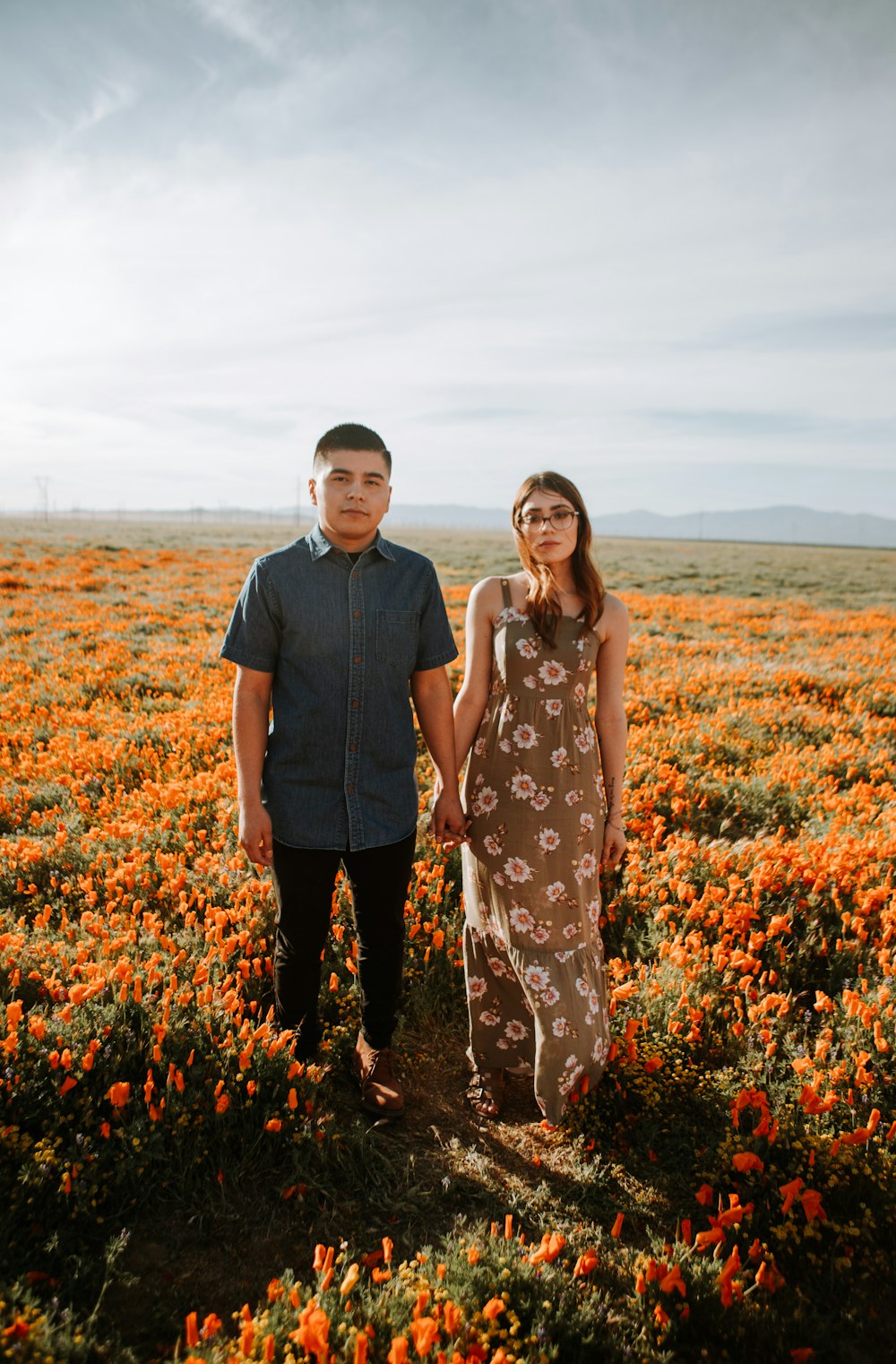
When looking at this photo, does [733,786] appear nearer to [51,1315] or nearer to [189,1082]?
[189,1082]

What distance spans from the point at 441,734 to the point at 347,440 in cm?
136

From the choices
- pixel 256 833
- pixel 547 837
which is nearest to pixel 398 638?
pixel 256 833

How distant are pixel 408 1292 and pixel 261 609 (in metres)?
2.42

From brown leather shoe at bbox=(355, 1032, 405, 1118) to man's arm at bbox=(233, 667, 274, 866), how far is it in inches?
47.9

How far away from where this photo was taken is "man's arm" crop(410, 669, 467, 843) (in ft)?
10.8

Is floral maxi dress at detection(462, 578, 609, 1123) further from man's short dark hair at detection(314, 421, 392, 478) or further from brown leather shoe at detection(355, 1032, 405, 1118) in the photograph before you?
man's short dark hair at detection(314, 421, 392, 478)

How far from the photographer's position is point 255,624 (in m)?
2.91

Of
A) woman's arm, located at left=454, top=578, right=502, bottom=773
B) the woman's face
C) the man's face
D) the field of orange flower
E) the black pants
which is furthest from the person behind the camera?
woman's arm, located at left=454, top=578, right=502, bottom=773

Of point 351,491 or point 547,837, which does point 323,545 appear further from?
point 547,837

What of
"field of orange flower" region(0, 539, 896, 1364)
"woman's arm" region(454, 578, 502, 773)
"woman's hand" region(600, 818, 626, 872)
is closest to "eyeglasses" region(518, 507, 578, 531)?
"woman's arm" region(454, 578, 502, 773)

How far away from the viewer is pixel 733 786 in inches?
251

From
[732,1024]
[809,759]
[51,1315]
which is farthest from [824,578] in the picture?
[51,1315]

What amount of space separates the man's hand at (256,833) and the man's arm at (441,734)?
0.78 metres

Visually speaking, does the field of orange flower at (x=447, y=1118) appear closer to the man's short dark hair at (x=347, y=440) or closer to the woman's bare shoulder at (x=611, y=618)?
the woman's bare shoulder at (x=611, y=618)
